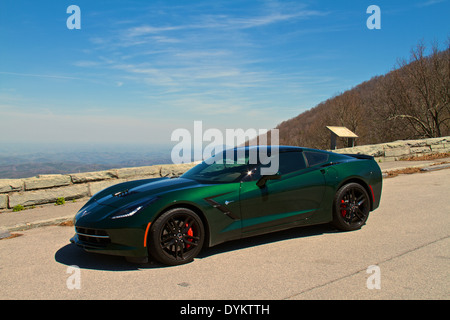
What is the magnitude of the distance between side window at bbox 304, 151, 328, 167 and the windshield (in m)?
0.98

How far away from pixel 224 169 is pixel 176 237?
1374mm

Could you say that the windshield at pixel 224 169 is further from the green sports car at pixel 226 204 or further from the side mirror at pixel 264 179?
the side mirror at pixel 264 179

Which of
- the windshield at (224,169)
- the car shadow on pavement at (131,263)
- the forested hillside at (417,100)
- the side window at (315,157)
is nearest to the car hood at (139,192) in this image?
the windshield at (224,169)

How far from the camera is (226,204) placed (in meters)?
4.51

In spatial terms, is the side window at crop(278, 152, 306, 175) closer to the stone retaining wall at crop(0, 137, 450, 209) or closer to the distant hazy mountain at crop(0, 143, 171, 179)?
the distant hazy mountain at crop(0, 143, 171, 179)

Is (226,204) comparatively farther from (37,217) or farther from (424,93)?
(424,93)

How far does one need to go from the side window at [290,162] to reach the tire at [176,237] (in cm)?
156

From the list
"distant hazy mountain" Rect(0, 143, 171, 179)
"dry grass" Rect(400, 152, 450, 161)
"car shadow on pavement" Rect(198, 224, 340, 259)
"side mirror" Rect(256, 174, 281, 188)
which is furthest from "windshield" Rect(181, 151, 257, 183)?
"dry grass" Rect(400, 152, 450, 161)

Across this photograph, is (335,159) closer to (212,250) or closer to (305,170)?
(305,170)

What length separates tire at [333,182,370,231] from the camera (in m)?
5.42

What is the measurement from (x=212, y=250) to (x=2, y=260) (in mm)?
2708

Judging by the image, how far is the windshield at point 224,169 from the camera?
16.0 ft

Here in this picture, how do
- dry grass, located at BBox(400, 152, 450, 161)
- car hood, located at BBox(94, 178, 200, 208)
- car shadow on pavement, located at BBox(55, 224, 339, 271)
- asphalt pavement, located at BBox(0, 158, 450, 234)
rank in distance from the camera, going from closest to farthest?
car shadow on pavement, located at BBox(55, 224, 339, 271) < car hood, located at BBox(94, 178, 200, 208) < asphalt pavement, located at BBox(0, 158, 450, 234) < dry grass, located at BBox(400, 152, 450, 161)

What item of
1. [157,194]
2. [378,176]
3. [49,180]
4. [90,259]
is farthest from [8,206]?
[378,176]
